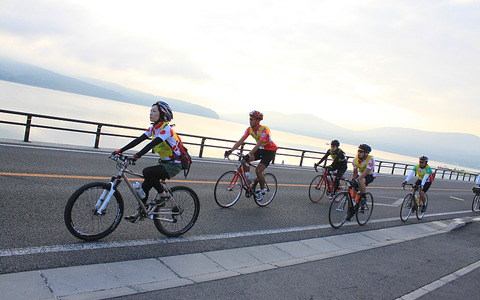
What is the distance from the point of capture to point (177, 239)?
5.48 metres

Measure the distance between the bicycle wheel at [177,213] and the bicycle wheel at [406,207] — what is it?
759 cm

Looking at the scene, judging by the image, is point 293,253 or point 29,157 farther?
point 29,157

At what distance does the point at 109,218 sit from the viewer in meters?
4.85

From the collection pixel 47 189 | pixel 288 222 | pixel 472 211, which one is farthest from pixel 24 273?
pixel 472 211

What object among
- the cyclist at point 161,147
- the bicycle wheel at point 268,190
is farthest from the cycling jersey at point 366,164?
the cyclist at point 161,147

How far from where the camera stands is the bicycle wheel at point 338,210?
790 cm

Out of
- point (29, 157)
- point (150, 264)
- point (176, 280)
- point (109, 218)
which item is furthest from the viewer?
point (29, 157)

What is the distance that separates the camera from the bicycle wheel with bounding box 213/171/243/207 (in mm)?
7946

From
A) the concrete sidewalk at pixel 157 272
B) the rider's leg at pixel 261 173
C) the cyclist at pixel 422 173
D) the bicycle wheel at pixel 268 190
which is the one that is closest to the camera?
the concrete sidewalk at pixel 157 272

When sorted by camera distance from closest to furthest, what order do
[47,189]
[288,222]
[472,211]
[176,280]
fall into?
[176,280] < [47,189] < [288,222] < [472,211]

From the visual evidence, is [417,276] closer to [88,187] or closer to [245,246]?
[245,246]

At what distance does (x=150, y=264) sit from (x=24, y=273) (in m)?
1.41

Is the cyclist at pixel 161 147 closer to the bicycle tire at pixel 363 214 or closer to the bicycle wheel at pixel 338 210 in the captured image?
the bicycle wheel at pixel 338 210

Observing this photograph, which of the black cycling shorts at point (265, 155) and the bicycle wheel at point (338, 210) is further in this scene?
the black cycling shorts at point (265, 155)
